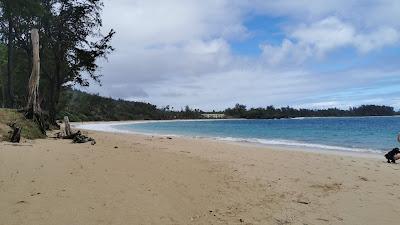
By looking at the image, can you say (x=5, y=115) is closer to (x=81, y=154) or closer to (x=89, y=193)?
(x=81, y=154)

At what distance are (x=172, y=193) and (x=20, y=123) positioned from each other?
26.4ft

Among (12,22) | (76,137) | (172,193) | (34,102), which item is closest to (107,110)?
(12,22)

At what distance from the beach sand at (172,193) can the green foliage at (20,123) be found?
10.4 feet

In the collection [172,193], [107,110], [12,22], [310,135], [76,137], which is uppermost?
[12,22]

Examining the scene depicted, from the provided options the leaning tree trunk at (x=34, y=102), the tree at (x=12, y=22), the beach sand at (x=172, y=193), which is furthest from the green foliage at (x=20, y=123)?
the tree at (x=12, y=22)

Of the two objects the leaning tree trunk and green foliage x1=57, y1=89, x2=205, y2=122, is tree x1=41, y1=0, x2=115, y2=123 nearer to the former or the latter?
the leaning tree trunk

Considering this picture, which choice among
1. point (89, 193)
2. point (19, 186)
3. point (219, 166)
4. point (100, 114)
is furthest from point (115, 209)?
point (100, 114)

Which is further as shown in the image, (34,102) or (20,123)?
(34,102)

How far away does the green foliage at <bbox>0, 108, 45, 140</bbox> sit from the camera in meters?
12.3

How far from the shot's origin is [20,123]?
12898 millimetres

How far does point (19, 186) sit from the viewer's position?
6.10 m

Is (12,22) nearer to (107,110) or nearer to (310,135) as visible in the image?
(310,135)

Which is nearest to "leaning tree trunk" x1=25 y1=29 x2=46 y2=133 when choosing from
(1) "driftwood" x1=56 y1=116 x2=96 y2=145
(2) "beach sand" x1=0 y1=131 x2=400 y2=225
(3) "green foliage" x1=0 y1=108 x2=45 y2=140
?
(3) "green foliage" x1=0 y1=108 x2=45 y2=140

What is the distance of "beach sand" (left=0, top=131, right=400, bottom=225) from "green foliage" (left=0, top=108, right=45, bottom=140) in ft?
10.4
